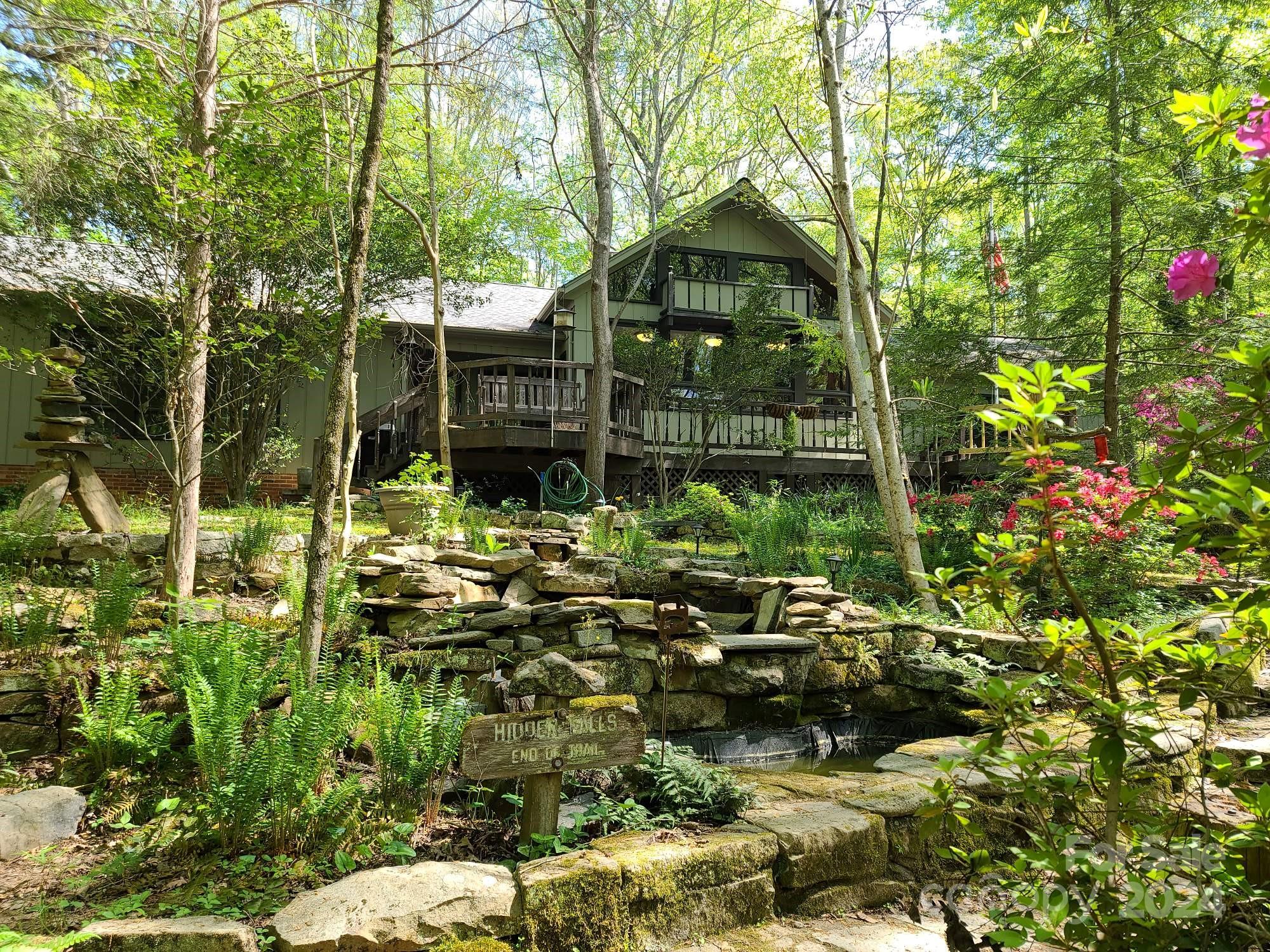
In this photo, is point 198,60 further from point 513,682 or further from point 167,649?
point 513,682

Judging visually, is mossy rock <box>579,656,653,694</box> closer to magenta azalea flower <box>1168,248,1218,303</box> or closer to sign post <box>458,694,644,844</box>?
sign post <box>458,694,644,844</box>

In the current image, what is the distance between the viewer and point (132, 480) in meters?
12.0

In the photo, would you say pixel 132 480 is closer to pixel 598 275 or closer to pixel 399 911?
pixel 598 275

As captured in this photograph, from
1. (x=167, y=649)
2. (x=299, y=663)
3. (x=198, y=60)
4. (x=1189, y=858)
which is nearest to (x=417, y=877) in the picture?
(x=299, y=663)

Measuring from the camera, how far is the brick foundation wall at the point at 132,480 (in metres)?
11.6

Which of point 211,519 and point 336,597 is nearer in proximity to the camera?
point 336,597

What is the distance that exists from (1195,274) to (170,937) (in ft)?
10.2

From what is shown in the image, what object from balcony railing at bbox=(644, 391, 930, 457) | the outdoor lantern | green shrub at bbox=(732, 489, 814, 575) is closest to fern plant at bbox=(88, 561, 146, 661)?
green shrub at bbox=(732, 489, 814, 575)

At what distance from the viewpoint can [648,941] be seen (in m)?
2.43

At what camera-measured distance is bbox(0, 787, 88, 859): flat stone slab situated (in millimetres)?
2707

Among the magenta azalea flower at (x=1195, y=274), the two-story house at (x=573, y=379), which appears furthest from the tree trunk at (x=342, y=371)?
the two-story house at (x=573, y=379)

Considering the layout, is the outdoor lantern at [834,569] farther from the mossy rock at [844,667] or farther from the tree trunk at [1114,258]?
the tree trunk at [1114,258]

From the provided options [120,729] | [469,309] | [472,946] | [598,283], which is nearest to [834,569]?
[472,946]

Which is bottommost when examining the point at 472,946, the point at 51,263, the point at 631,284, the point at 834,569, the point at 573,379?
the point at 472,946
